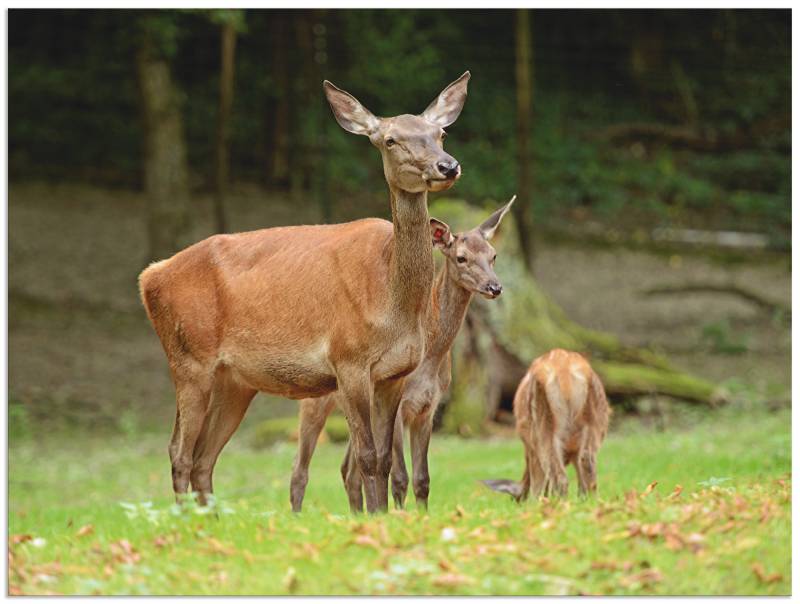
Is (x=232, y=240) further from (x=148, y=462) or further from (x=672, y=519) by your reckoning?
(x=148, y=462)

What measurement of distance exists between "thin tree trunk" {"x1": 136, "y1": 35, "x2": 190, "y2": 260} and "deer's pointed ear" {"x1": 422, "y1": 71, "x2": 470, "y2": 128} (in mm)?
14084

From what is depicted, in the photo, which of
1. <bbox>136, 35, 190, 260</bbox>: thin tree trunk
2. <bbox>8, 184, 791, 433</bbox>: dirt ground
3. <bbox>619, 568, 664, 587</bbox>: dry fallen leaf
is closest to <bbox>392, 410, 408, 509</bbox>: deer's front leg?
<bbox>619, 568, 664, 587</bbox>: dry fallen leaf

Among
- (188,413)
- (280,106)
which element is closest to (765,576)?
(188,413)

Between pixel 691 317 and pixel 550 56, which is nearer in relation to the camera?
pixel 691 317

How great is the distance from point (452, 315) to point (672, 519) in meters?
2.91

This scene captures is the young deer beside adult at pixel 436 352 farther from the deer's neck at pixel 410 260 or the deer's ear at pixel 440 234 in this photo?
the deer's neck at pixel 410 260

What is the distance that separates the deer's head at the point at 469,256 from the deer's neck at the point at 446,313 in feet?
0.24

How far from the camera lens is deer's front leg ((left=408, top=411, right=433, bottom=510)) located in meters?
8.76

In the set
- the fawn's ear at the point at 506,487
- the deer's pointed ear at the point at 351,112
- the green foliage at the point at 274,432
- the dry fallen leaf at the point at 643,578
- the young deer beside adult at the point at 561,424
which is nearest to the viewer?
the dry fallen leaf at the point at 643,578

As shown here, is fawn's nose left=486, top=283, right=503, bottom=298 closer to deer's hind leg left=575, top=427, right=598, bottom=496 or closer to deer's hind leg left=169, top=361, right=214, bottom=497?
deer's hind leg left=575, top=427, right=598, bottom=496

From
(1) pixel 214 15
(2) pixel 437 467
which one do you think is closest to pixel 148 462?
(2) pixel 437 467

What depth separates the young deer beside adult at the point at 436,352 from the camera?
8.88 metres

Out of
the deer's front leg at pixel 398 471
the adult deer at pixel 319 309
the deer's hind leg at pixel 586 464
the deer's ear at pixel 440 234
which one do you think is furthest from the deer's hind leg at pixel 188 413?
the deer's hind leg at pixel 586 464

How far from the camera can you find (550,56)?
29812mm
